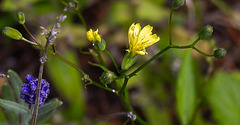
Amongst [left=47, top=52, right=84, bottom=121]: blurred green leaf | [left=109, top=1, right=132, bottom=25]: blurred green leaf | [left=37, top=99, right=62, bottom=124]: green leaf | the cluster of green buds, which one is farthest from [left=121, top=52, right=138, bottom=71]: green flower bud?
[left=109, top=1, right=132, bottom=25]: blurred green leaf

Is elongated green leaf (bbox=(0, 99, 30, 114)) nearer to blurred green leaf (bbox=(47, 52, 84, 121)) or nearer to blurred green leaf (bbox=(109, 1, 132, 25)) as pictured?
blurred green leaf (bbox=(47, 52, 84, 121))

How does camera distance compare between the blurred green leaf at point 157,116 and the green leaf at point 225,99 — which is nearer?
the green leaf at point 225,99

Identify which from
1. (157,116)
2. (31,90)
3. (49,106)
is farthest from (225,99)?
(31,90)

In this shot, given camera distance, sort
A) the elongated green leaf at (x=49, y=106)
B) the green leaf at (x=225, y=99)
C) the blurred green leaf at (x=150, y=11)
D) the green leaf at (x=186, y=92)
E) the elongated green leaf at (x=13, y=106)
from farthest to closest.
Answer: the blurred green leaf at (x=150, y=11), the green leaf at (x=225, y=99), the green leaf at (x=186, y=92), the elongated green leaf at (x=49, y=106), the elongated green leaf at (x=13, y=106)

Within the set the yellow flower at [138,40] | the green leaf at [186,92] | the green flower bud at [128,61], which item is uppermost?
the yellow flower at [138,40]

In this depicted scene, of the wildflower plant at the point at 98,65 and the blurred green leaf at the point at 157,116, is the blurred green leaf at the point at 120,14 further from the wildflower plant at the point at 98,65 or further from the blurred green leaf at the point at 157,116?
the wildflower plant at the point at 98,65

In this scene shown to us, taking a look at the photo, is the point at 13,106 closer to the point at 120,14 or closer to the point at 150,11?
the point at 120,14

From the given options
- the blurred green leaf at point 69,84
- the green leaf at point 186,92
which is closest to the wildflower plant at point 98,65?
the green leaf at point 186,92
